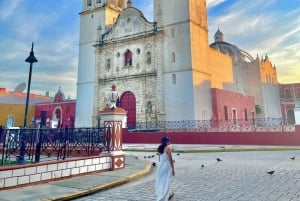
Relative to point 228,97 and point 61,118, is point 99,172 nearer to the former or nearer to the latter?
point 228,97

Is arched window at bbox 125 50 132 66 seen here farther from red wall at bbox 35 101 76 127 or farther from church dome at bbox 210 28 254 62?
church dome at bbox 210 28 254 62

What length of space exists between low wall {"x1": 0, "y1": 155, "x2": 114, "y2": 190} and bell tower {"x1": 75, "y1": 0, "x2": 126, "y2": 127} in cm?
1903

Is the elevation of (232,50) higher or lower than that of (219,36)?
lower

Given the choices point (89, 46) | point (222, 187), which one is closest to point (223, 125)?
point (222, 187)

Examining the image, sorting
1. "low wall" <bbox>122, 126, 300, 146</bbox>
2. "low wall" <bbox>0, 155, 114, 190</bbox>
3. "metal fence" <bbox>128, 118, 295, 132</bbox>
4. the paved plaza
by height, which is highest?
"metal fence" <bbox>128, 118, 295, 132</bbox>

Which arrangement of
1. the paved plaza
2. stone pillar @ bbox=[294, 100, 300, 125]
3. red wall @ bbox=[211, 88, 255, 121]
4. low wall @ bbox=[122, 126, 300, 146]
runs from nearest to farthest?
the paved plaza < stone pillar @ bbox=[294, 100, 300, 125] < low wall @ bbox=[122, 126, 300, 146] < red wall @ bbox=[211, 88, 255, 121]

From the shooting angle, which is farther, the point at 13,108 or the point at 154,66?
the point at 13,108

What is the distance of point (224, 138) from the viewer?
1602cm

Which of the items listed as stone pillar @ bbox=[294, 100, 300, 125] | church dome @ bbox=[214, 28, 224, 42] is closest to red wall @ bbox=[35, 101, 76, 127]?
stone pillar @ bbox=[294, 100, 300, 125]

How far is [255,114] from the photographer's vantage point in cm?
3303

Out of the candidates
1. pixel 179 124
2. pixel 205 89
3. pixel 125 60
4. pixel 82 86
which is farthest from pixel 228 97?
pixel 82 86

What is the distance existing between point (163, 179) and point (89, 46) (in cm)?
2493

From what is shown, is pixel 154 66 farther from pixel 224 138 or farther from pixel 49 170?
pixel 49 170

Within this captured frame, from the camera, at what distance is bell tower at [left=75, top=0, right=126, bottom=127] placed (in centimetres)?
2581
